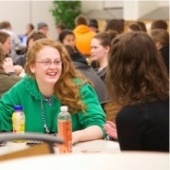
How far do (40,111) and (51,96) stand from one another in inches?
4.4

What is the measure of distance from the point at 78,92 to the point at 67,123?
0.43 meters

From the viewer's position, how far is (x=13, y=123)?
266cm

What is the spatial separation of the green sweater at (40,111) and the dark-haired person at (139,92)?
66cm

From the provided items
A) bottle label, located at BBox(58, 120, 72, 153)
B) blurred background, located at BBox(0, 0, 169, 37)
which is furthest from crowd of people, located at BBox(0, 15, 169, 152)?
blurred background, located at BBox(0, 0, 169, 37)

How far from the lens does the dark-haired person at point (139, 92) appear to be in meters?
1.88

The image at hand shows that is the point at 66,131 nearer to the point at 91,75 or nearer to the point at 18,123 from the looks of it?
the point at 18,123

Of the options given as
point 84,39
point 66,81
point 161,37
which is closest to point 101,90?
point 66,81

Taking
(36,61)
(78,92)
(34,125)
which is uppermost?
(36,61)

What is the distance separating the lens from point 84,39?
7.37 m

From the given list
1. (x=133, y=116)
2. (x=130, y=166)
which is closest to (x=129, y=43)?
(x=133, y=116)

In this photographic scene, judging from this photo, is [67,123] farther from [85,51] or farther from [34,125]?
[85,51]

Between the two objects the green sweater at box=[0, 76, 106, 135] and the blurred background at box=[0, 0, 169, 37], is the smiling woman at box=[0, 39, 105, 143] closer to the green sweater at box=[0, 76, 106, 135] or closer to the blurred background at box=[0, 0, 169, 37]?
the green sweater at box=[0, 76, 106, 135]

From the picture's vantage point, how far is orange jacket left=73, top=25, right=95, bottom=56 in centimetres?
726

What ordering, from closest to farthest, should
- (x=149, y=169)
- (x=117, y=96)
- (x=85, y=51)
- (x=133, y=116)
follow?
(x=149, y=169), (x=133, y=116), (x=117, y=96), (x=85, y=51)
